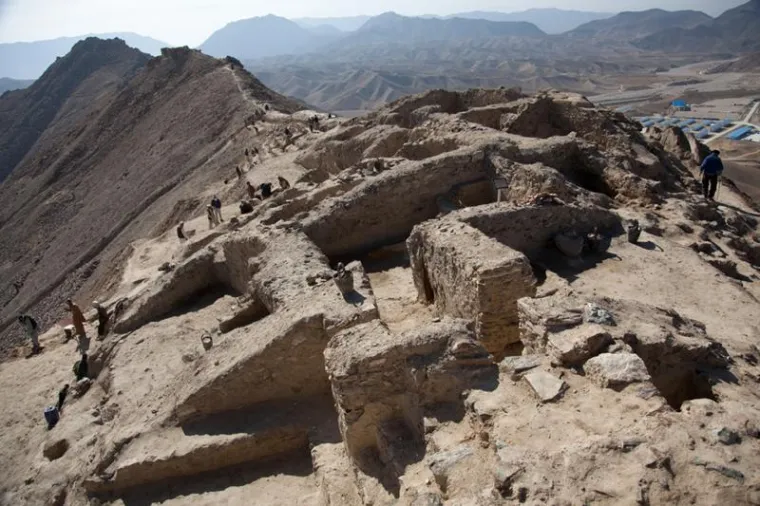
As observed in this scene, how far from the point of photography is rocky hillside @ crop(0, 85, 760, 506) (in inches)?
179

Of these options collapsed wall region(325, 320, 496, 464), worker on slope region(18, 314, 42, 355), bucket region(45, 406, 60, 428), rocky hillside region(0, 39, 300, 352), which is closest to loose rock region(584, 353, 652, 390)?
collapsed wall region(325, 320, 496, 464)

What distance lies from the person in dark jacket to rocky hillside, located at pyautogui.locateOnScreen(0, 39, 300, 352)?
20851 millimetres

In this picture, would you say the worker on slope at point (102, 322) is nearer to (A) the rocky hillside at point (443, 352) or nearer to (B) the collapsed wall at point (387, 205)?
(A) the rocky hillside at point (443, 352)

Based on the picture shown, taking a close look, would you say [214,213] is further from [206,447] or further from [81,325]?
[206,447]

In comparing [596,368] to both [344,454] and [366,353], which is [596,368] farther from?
Result: [344,454]

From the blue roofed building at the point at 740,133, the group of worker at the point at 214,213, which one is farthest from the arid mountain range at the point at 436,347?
the blue roofed building at the point at 740,133

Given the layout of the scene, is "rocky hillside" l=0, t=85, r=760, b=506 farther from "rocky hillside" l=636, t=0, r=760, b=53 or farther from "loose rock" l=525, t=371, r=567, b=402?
"rocky hillside" l=636, t=0, r=760, b=53

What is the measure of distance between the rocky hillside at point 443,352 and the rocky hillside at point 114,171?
13154mm

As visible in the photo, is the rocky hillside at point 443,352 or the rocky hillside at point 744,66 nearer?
the rocky hillside at point 443,352

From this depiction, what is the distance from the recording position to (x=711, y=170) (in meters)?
14.8

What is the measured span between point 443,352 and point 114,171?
46989mm

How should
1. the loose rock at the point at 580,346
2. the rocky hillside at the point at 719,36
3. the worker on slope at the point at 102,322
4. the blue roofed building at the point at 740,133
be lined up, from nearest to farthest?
1. the loose rock at the point at 580,346
2. the worker on slope at the point at 102,322
3. the blue roofed building at the point at 740,133
4. the rocky hillside at the point at 719,36

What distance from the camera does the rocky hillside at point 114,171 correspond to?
29.9m

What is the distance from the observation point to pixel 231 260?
12000mm
